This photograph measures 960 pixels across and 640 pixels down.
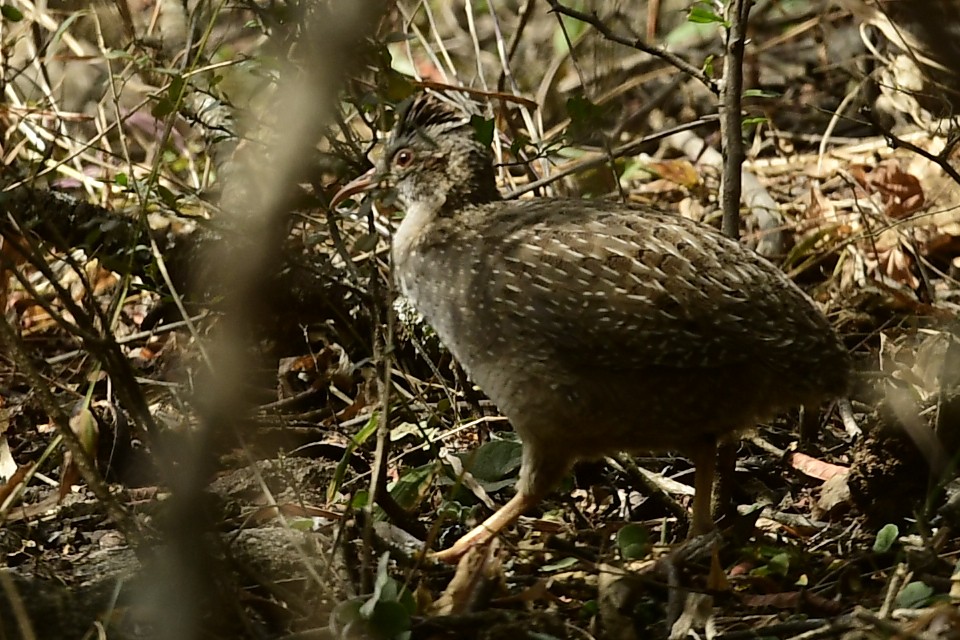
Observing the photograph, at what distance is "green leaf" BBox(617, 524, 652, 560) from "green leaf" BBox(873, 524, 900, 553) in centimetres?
68

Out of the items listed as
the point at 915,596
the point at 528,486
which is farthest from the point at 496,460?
the point at 915,596

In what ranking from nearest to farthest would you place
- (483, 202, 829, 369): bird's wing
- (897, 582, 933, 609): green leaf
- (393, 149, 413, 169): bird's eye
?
(897, 582, 933, 609): green leaf < (483, 202, 829, 369): bird's wing < (393, 149, 413, 169): bird's eye

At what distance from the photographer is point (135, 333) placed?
5.74 metres

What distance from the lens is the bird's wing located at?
3.75 meters

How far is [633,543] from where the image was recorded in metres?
3.95

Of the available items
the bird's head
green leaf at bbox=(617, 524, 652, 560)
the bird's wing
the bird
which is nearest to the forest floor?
green leaf at bbox=(617, 524, 652, 560)

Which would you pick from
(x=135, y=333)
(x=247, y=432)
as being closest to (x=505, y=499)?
(x=247, y=432)

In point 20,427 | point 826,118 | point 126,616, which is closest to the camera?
point 126,616

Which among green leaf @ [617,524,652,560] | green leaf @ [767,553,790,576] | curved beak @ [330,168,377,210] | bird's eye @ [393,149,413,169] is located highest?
bird's eye @ [393,149,413,169]

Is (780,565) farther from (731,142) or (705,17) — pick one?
(705,17)

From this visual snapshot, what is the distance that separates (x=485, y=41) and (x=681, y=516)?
5456 mm

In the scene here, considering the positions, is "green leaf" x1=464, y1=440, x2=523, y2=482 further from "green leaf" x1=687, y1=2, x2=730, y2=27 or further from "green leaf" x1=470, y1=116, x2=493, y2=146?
"green leaf" x1=687, y1=2, x2=730, y2=27

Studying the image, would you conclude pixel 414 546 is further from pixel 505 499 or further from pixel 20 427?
pixel 20 427

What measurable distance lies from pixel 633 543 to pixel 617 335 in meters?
0.67
